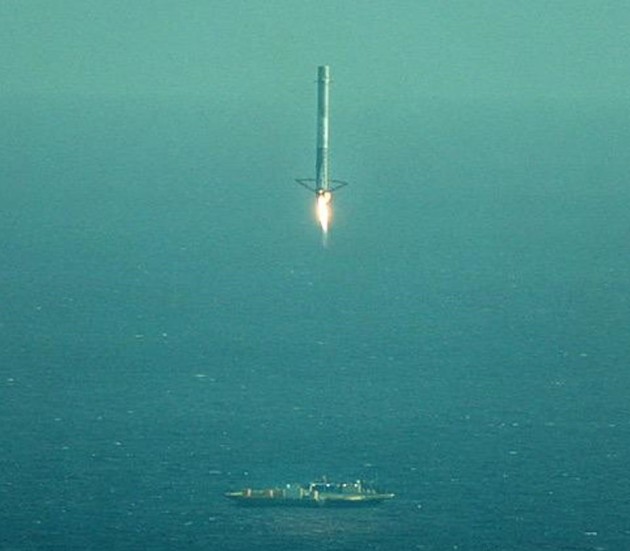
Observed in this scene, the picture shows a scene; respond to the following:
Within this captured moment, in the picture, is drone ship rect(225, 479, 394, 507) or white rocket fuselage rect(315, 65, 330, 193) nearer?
white rocket fuselage rect(315, 65, 330, 193)

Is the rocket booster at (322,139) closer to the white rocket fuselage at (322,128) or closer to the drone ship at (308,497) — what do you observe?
the white rocket fuselage at (322,128)

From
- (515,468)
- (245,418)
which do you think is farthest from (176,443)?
(515,468)

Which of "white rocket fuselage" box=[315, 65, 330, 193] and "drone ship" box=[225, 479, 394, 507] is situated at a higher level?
"drone ship" box=[225, 479, 394, 507]

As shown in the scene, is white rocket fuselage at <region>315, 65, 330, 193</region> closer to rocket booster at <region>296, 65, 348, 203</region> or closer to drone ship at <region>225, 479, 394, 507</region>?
rocket booster at <region>296, 65, 348, 203</region>

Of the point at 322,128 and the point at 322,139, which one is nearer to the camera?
the point at 322,139

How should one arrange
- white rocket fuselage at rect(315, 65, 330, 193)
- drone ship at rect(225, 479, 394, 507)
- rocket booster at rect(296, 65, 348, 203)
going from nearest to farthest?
rocket booster at rect(296, 65, 348, 203), white rocket fuselage at rect(315, 65, 330, 193), drone ship at rect(225, 479, 394, 507)

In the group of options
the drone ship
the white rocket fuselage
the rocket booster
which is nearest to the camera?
the rocket booster

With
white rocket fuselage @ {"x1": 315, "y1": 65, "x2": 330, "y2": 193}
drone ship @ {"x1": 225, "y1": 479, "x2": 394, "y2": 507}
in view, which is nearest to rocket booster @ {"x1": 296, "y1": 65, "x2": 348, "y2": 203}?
white rocket fuselage @ {"x1": 315, "y1": 65, "x2": 330, "y2": 193}

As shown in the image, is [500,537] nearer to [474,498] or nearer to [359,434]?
[474,498]

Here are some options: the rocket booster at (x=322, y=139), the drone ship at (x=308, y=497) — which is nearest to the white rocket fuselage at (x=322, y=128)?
the rocket booster at (x=322, y=139)

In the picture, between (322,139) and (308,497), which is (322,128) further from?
(308,497)

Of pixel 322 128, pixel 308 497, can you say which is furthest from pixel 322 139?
pixel 308 497
